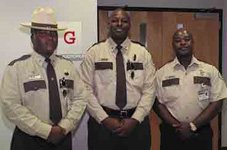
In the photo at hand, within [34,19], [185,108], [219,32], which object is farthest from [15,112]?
[219,32]

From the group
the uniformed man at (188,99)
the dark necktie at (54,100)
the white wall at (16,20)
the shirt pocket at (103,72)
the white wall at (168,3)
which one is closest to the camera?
the dark necktie at (54,100)

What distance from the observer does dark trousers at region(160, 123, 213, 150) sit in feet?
10.4

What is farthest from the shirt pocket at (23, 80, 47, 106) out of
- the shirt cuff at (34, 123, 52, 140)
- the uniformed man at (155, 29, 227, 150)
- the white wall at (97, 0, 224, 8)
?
the white wall at (97, 0, 224, 8)

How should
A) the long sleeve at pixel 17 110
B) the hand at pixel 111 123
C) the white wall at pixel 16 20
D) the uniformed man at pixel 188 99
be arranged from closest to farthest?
the long sleeve at pixel 17 110
the hand at pixel 111 123
the uniformed man at pixel 188 99
the white wall at pixel 16 20

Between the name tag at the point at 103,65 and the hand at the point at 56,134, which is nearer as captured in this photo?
the hand at the point at 56,134

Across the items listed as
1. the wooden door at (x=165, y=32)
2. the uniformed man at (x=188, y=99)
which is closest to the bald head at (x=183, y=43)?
the uniformed man at (x=188, y=99)

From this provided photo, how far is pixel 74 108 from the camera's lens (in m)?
2.82

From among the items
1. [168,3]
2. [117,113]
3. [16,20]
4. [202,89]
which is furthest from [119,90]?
[168,3]

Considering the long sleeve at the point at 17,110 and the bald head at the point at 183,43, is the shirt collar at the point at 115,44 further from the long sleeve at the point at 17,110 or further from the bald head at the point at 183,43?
the long sleeve at the point at 17,110

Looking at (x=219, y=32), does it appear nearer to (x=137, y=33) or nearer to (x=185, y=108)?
(x=137, y=33)

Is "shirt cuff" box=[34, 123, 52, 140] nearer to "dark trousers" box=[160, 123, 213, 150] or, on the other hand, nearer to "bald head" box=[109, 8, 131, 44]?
"bald head" box=[109, 8, 131, 44]

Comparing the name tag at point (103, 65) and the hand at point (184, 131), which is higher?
the name tag at point (103, 65)

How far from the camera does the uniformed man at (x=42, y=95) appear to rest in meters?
2.63

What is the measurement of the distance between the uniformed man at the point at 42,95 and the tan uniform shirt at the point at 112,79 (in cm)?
18
